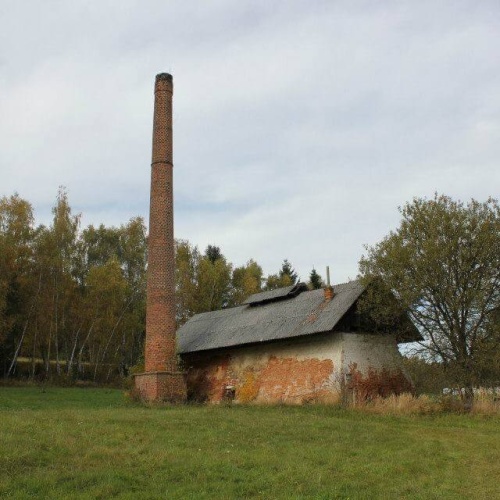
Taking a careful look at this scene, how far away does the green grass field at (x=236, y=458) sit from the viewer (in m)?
9.02

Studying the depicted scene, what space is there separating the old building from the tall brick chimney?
233 centimetres

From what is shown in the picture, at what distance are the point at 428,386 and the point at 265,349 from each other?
6210 millimetres

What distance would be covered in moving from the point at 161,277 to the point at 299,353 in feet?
21.0

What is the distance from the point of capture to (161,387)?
23453 mm

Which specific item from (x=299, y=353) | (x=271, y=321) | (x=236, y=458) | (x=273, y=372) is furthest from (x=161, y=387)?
(x=236, y=458)

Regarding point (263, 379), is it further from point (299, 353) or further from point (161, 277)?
point (161, 277)

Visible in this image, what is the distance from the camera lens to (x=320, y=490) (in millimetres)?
9117

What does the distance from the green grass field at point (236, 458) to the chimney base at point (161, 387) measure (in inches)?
291

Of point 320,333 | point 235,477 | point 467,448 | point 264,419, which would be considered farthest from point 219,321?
point 235,477

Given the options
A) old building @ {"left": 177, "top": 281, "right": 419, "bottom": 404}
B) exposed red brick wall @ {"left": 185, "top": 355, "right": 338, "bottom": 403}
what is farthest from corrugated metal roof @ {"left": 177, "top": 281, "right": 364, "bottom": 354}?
exposed red brick wall @ {"left": 185, "top": 355, "right": 338, "bottom": 403}

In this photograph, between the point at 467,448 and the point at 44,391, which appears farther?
the point at 44,391

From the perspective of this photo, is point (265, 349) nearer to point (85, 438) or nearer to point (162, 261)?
point (162, 261)

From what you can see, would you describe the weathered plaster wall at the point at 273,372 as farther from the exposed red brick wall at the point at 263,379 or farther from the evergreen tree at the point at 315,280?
the evergreen tree at the point at 315,280

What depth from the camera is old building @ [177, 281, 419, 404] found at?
2186 cm
